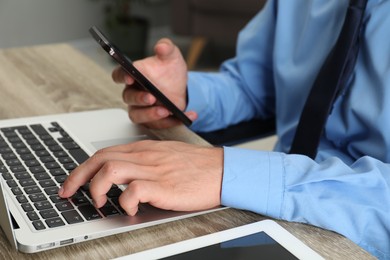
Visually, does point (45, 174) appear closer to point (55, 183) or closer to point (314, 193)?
point (55, 183)

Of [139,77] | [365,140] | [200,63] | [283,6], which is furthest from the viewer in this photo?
[200,63]

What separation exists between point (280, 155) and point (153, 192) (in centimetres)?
18

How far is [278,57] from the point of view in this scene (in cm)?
117

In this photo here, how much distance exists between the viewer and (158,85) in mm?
1084

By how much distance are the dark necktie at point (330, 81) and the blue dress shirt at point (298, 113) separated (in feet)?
0.09

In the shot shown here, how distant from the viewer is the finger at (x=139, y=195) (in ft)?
2.32

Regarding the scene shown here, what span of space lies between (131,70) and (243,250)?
338mm

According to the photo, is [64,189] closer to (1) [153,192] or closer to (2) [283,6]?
(1) [153,192]

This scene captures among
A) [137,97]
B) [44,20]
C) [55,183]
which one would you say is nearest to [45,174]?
[55,183]

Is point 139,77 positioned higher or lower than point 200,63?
higher

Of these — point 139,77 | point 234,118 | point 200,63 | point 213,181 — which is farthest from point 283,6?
point 200,63

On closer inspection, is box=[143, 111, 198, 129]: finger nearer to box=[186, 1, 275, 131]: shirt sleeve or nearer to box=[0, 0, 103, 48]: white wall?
box=[186, 1, 275, 131]: shirt sleeve

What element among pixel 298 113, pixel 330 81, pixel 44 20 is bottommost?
pixel 44 20

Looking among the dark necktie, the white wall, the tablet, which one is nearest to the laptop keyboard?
the tablet
